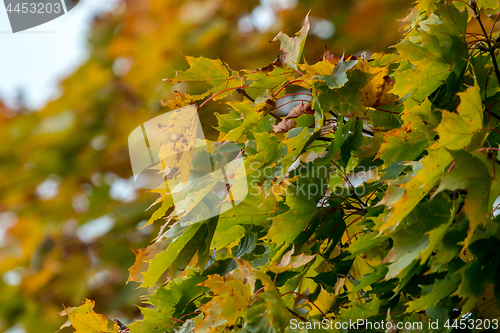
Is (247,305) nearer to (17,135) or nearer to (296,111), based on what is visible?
(296,111)

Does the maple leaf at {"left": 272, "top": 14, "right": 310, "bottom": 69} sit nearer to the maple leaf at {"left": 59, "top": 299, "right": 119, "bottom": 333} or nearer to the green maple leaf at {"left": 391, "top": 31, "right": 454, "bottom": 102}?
the green maple leaf at {"left": 391, "top": 31, "right": 454, "bottom": 102}

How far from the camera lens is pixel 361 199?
49 centimetres

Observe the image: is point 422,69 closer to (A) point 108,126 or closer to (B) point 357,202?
(B) point 357,202

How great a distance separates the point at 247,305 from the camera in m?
0.35

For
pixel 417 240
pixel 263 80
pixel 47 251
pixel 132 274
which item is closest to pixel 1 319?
pixel 47 251

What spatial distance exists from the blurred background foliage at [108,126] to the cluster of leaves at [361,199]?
87 centimetres

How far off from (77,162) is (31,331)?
795mm

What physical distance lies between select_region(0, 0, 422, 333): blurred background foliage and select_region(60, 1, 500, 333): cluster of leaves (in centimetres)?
87

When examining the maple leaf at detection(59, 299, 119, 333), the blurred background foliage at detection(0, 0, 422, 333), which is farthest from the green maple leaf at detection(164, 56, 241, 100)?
the blurred background foliage at detection(0, 0, 422, 333)

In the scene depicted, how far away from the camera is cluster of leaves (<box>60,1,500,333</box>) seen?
30 centimetres

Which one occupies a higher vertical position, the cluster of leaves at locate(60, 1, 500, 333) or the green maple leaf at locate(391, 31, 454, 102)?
the green maple leaf at locate(391, 31, 454, 102)

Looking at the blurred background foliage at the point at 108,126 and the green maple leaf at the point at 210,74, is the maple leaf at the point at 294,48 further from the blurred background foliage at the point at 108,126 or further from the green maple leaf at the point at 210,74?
the blurred background foliage at the point at 108,126

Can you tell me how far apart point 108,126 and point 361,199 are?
135 cm

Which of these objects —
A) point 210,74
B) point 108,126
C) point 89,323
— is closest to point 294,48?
point 210,74
